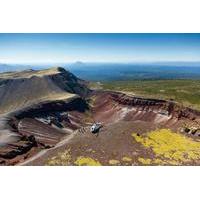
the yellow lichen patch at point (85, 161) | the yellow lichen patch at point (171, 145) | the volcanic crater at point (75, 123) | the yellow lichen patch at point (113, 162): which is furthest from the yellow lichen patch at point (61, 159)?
the yellow lichen patch at point (171, 145)

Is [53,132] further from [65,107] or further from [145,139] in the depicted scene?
[145,139]

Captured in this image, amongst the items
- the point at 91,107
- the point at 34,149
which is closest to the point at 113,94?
the point at 91,107

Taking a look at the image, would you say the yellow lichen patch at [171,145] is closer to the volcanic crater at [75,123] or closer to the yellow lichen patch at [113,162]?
the volcanic crater at [75,123]

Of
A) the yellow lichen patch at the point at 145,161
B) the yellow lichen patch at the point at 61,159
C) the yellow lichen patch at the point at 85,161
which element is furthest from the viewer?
the yellow lichen patch at the point at 61,159

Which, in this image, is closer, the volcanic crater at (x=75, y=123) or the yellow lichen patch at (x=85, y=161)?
the yellow lichen patch at (x=85, y=161)

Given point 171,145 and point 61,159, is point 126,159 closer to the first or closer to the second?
point 61,159

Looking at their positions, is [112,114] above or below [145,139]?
below

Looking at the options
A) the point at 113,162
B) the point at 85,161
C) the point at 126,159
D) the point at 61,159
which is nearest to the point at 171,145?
the point at 126,159
